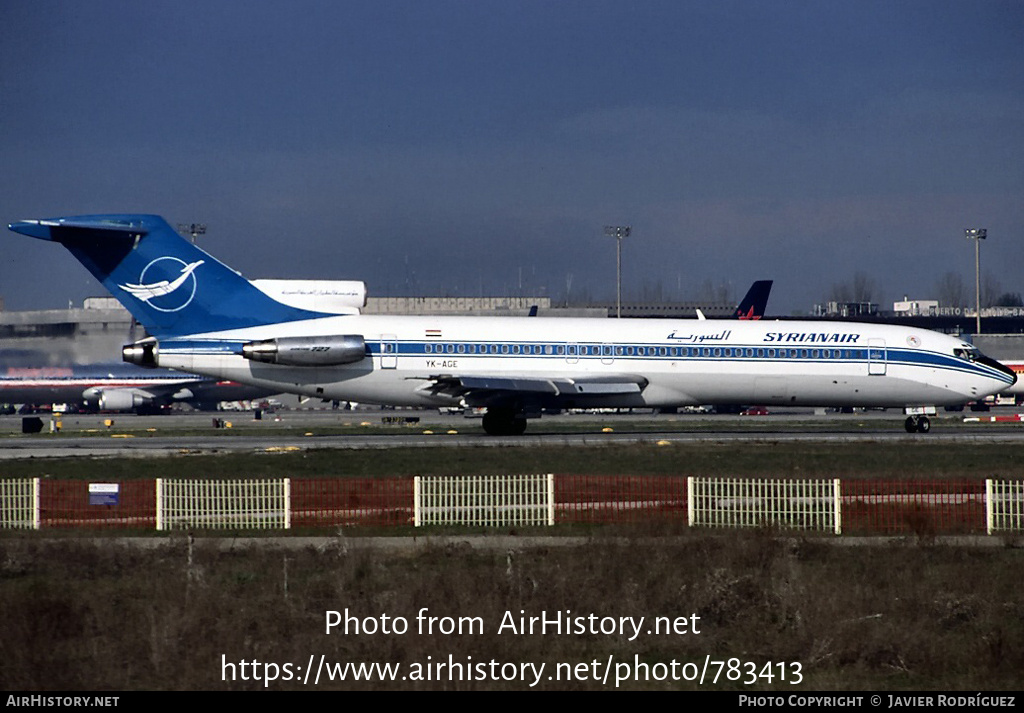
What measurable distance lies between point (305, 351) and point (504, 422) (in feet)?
24.8

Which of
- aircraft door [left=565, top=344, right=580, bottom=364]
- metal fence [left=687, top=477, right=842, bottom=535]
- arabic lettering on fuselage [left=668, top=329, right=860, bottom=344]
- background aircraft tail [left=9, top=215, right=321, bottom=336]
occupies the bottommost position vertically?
metal fence [left=687, top=477, right=842, bottom=535]

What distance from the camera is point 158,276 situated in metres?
40.4

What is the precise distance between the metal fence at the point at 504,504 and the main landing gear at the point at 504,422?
1916cm

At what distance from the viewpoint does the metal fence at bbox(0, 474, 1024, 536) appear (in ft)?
67.8

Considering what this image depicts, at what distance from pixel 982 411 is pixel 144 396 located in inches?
2209

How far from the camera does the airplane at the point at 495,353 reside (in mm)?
40344

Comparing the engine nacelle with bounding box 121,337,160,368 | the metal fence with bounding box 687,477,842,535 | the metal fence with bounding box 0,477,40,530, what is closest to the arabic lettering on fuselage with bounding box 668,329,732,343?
the engine nacelle with bounding box 121,337,160,368

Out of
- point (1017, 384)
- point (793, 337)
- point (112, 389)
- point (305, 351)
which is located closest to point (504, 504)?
point (305, 351)

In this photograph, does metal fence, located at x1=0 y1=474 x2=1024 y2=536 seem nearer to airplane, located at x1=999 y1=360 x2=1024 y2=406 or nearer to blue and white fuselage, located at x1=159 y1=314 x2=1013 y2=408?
blue and white fuselage, located at x1=159 y1=314 x2=1013 y2=408

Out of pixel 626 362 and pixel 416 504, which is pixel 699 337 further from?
pixel 416 504

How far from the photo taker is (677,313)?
13462 cm

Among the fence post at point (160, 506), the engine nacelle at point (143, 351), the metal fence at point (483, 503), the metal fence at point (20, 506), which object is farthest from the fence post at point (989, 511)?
the engine nacelle at point (143, 351)

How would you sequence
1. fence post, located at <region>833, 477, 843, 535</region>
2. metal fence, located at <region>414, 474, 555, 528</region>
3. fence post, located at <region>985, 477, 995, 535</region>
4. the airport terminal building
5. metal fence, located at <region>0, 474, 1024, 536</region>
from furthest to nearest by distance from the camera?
1. the airport terminal building
2. metal fence, located at <region>414, 474, 555, 528</region>
3. metal fence, located at <region>0, 474, 1024, 536</region>
4. fence post, located at <region>833, 477, 843, 535</region>
5. fence post, located at <region>985, 477, 995, 535</region>

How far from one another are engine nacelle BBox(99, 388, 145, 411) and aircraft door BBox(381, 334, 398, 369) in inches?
1683
